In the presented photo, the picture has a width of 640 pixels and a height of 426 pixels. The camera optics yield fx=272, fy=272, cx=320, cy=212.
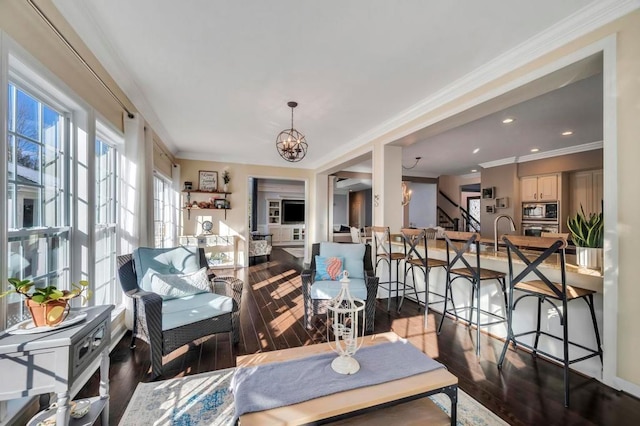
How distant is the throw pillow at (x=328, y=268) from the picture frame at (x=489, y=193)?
5774 millimetres

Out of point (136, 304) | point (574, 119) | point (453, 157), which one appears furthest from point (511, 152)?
point (136, 304)

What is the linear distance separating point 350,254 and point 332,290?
558 millimetres

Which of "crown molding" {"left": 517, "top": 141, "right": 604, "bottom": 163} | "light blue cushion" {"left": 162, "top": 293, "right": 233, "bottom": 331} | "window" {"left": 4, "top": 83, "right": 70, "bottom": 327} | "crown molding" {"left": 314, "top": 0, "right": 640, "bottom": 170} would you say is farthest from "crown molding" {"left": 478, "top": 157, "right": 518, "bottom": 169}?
"window" {"left": 4, "top": 83, "right": 70, "bottom": 327}

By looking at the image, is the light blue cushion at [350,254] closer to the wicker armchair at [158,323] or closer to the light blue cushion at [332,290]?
the light blue cushion at [332,290]

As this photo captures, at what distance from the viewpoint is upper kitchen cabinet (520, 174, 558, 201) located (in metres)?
6.03

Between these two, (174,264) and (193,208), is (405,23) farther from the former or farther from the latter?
(193,208)

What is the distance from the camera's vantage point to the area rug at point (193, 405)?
167cm

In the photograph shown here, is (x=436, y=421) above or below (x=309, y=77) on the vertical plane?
below

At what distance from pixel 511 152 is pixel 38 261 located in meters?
7.56

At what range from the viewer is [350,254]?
11.0 feet

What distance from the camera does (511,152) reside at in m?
5.97

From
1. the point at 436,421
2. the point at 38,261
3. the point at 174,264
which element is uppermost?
the point at 38,261

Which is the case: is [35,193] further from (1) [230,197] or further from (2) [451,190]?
(2) [451,190]

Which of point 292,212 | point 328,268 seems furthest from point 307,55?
point 292,212
